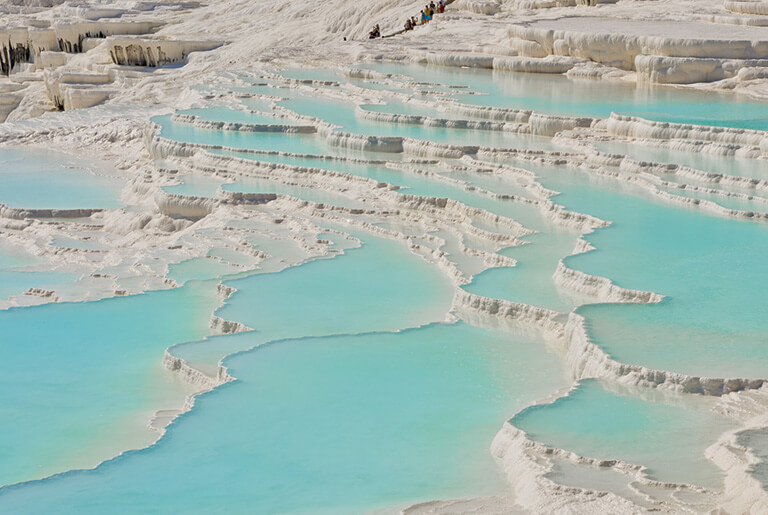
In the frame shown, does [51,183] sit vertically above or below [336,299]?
→ below

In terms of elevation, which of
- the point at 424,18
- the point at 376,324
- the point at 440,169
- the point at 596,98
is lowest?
Result: the point at 376,324

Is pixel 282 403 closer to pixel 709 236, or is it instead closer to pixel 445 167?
pixel 709 236

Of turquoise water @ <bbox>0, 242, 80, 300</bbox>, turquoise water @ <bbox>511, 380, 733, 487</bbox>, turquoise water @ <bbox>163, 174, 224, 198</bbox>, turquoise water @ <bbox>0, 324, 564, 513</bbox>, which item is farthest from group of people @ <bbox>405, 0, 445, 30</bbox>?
turquoise water @ <bbox>511, 380, 733, 487</bbox>

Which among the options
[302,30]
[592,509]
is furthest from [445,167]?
[302,30]

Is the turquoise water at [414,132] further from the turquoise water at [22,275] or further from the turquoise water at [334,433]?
the turquoise water at [334,433]

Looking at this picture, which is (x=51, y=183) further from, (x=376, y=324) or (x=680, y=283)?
(x=680, y=283)

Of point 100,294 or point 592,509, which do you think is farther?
point 100,294

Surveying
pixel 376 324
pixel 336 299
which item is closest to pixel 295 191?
pixel 336 299
